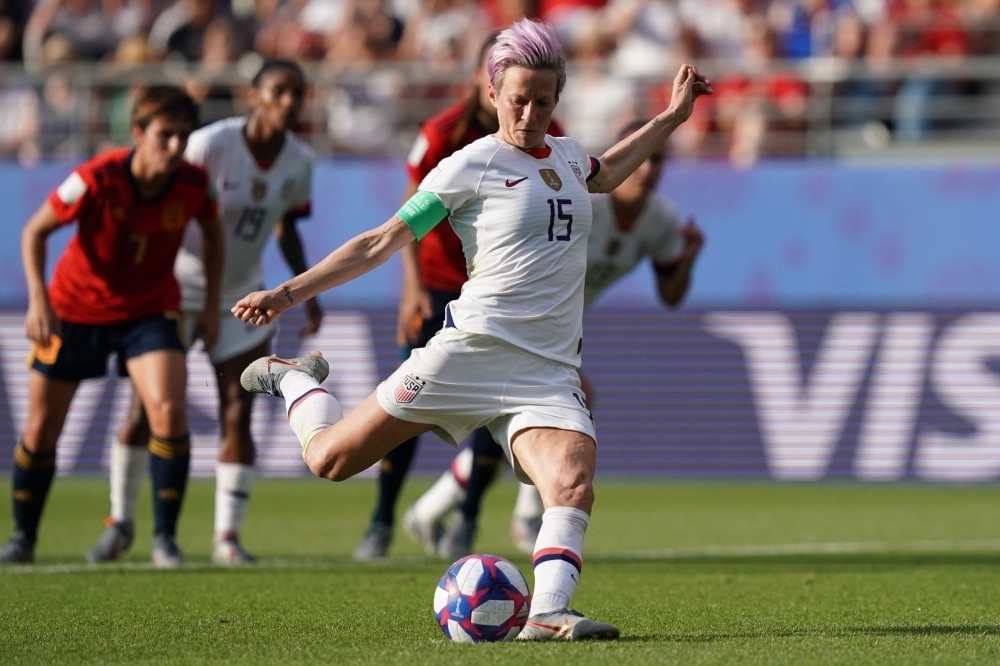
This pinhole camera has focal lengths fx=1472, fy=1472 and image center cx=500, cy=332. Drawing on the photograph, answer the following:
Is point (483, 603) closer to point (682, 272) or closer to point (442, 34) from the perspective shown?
point (682, 272)

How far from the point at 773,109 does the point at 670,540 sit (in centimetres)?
623

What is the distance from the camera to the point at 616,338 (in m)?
13.5

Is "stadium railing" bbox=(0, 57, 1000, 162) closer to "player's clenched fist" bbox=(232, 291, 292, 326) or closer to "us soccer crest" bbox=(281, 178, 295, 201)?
"us soccer crest" bbox=(281, 178, 295, 201)

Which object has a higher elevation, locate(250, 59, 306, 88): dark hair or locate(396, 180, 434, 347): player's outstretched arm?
locate(250, 59, 306, 88): dark hair

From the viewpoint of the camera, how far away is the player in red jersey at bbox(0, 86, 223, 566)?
23.7 feet

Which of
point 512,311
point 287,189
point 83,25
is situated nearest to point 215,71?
point 83,25

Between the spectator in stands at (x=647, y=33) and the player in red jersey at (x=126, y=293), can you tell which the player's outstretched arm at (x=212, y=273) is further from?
the spectator in stands at (x=647, y=33)

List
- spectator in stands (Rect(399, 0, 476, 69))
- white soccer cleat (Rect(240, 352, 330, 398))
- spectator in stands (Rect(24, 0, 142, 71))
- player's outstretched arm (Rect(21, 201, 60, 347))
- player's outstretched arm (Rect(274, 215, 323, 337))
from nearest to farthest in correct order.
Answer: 1. white soccer cleat (Rect(240, 352, 330, 398))
2. player's outstretched arm (Rect(21, 201, 60, 347))
3. player's outstretched arm (Rect(274, 215, 323, 337))
4. spectator in stands (Rect(399, 0, 476, 69))
5. spectator in stands (Rect(24, 0, 142, 71))

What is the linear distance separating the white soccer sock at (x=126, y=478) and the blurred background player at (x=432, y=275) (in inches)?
50.0

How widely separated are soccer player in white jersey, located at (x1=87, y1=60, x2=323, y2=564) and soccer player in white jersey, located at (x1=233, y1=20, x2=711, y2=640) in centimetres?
290

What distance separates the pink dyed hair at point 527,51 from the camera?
489 cm

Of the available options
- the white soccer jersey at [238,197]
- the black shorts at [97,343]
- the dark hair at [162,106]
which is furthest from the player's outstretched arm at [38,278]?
the white soccer jersey at [238,197]

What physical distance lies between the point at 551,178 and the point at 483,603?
4.80ft

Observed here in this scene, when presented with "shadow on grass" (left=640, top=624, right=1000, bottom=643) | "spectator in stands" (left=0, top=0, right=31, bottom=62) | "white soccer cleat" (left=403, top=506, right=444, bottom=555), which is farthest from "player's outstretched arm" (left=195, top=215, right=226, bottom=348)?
"spectator in stands" (left=0, top=0, right=31, bottom=62)
